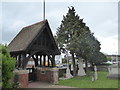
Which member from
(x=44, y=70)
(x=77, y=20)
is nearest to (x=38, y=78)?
(x=44, y=70)

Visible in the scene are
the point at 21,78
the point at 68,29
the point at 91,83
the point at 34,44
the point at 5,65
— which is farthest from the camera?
the point at 68,29

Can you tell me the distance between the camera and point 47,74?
13.3m

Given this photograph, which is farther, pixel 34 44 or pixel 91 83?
pixel 91 83

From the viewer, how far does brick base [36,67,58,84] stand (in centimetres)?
1270

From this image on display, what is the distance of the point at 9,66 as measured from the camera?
302 inches

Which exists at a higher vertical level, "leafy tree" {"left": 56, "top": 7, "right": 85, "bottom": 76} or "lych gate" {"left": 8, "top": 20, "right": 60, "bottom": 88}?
"leafy tree" {"left": 56, "top": 7, "right": 85, "bottom": 76}

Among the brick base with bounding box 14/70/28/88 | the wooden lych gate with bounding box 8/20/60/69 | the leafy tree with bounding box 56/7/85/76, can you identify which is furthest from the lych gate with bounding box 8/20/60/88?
the leafy tree with bounding box 56/7/85/76

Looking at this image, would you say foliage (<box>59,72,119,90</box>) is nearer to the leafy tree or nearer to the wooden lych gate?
the wooden lych gate

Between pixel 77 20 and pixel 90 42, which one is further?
pixel 77 20

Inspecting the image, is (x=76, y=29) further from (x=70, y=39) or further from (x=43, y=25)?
(x=43, y=25)

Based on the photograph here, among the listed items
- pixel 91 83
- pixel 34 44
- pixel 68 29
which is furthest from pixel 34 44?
pixel 68 29

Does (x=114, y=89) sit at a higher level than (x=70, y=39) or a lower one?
lower

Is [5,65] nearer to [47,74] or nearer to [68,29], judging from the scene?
[47,74]

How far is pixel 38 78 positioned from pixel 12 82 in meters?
Answer: 4.92
